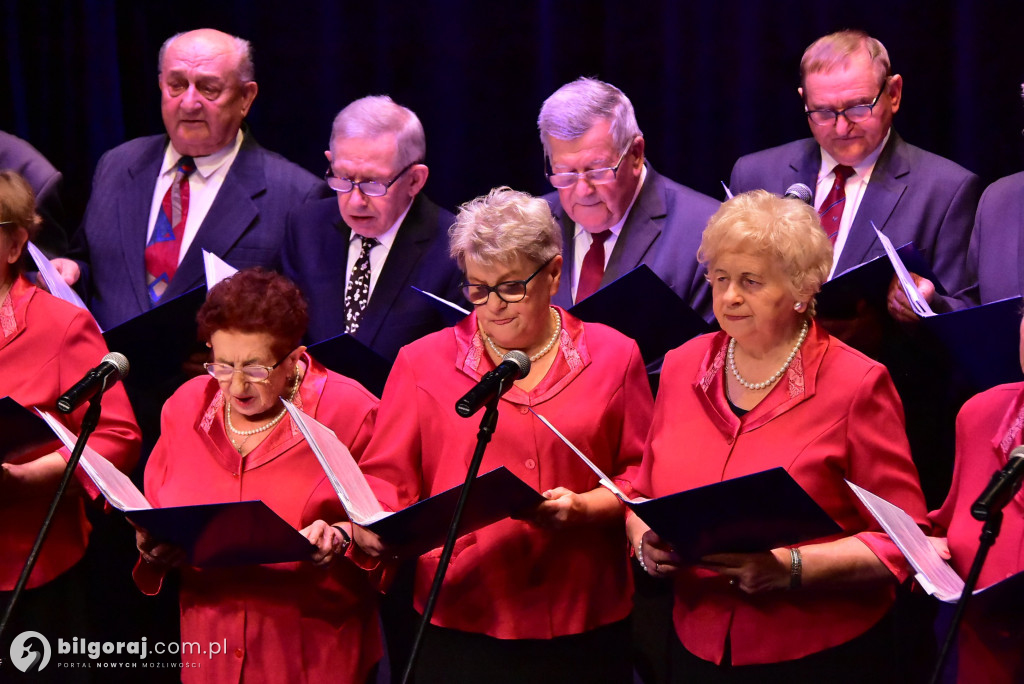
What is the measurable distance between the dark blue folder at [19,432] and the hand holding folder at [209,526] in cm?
5

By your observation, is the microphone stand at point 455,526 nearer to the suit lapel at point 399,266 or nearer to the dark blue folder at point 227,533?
the dark blue folder at point 227,533

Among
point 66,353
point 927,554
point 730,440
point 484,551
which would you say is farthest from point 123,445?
point 927,554

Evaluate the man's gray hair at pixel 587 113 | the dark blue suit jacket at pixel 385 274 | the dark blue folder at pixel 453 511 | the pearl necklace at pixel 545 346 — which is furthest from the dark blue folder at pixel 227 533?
the man's gray hair at pixel 587 113

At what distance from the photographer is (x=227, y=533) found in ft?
8.54

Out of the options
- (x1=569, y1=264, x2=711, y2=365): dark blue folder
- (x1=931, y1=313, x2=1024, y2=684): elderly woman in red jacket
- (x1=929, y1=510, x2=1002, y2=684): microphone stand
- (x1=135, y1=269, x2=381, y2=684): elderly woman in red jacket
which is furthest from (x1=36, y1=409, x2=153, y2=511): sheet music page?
(x1=931, y1=313, x2=1024, y2=684): elderly woman in red jacket

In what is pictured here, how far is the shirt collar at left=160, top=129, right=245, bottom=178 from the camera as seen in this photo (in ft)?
14.3

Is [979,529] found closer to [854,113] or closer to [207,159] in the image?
[854,113]

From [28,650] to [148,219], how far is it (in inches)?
63.8

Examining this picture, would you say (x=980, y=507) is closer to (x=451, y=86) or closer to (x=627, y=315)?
(x=627, y=315)

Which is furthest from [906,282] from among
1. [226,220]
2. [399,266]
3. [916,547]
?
[226,220]

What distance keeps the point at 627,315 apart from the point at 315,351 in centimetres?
83

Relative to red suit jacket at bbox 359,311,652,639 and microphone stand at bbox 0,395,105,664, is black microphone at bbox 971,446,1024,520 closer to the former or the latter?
red suit jacket at bbox 359,311,652,639

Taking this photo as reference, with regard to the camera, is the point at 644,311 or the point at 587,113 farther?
the point at 587,113

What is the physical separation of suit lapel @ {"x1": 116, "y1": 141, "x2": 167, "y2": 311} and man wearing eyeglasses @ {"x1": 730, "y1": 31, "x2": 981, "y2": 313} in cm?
224
